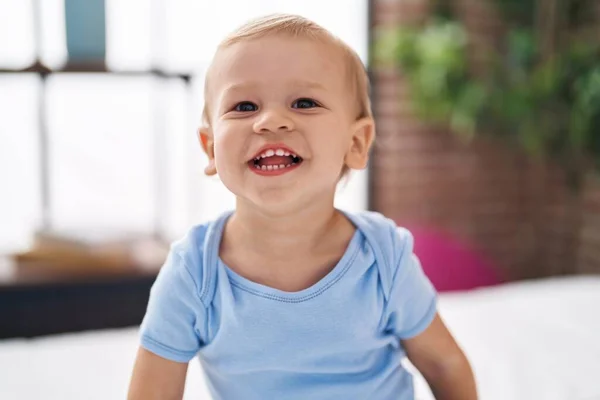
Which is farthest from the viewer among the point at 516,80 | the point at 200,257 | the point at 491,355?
the point at 516,80

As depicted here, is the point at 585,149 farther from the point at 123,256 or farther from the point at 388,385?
the point at 388,385

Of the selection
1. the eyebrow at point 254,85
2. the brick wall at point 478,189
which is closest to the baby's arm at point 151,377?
the eyebrow at point 254,85

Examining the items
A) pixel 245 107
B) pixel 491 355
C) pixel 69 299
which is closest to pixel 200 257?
pixel 245 107

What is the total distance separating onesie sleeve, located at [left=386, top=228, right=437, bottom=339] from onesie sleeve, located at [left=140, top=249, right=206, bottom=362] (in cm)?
25

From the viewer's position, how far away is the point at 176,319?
2.80 ft

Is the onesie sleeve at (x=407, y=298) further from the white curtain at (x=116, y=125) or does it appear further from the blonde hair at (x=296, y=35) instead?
the white curtain at (x=116, y=125)

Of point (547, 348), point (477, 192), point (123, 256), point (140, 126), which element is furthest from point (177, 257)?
point (477, 192)

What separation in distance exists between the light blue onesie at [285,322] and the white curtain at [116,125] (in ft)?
5.39

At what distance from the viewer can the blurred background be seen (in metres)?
2.25

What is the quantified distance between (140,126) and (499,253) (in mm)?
1865

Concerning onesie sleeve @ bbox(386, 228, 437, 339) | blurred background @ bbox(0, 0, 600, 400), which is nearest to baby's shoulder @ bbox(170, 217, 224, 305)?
onesie sleeve @ bbox(386, 228, 437, 339)

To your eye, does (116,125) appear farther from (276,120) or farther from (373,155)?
(276,120)

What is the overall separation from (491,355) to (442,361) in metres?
0.51

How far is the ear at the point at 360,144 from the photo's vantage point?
0.92m
